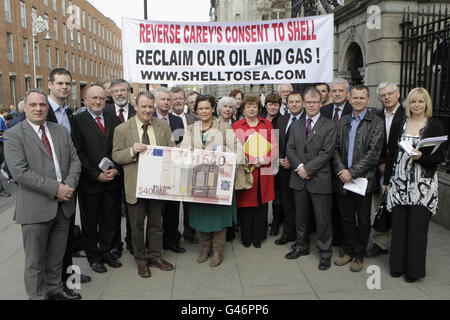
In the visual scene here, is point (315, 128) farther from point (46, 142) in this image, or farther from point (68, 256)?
point (68, 256)

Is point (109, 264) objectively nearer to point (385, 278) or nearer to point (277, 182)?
point (277, 182)

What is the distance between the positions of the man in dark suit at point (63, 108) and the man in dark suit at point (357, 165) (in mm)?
2981

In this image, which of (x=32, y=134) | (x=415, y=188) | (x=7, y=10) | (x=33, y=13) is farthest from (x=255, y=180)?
(x=33, y=13)

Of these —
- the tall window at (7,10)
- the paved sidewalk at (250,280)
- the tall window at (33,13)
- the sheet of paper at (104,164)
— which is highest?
the tall window at (33,13)

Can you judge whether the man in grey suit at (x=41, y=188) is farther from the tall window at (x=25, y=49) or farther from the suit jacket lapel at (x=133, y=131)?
the tall window at (x=25, y=49)

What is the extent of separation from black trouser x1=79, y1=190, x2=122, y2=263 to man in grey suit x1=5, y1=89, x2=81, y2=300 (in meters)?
0.65

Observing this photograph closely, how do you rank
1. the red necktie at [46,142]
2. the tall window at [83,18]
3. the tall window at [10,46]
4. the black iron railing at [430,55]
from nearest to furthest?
1. the red necktie at [46,142]
2. the black iron railing at [430,55]
3. the tall window at [10,46]
4. the tall window at [83,18]

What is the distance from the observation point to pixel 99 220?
14.8 ft

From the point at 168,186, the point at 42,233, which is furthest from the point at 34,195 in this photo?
the point at 168,186

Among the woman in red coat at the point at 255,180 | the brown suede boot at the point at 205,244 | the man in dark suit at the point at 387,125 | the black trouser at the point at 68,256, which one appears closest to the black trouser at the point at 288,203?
the woman in red coat at the point at 255,180

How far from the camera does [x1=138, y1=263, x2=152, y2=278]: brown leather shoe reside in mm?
4180

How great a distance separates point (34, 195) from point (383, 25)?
6.73 meters

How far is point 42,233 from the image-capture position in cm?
339

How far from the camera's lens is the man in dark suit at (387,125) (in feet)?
13.8
